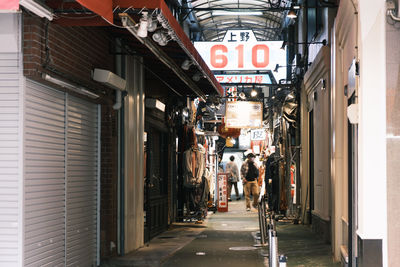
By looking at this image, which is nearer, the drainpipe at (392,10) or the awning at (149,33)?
the drainpipe at (392,10)

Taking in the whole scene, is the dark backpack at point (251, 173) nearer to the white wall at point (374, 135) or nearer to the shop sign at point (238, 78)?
the shop sign at point (238, 78)

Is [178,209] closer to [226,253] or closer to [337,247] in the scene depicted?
[226,253]

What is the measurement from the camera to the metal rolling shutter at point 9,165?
25.3ft

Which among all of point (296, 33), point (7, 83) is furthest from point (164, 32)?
point (296, 33)

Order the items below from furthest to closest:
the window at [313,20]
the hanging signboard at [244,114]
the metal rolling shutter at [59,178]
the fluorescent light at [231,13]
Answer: the hanging signboard at [244,114]
the fluorescent light at [231,13]
the window at [313,20]
the metal rolling shutter at [59,178]

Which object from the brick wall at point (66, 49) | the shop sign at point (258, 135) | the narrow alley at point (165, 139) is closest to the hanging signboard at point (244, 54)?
the narrow alley at point (165, 139)

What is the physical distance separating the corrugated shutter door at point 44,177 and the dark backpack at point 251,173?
1785cm

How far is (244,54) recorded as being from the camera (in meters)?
19.2

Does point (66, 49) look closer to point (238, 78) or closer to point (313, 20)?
point (313, 20)

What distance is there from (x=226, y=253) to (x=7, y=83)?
663 centimetres

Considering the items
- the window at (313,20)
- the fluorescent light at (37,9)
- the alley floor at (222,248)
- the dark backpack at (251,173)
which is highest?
the window at (313,20)

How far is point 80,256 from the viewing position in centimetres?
1008

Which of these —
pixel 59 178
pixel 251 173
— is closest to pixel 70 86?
pixel 59 178

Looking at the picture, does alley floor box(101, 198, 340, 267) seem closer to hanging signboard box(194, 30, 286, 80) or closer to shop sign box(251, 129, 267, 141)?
hanging signboard box(194, 30, 286, 80)
